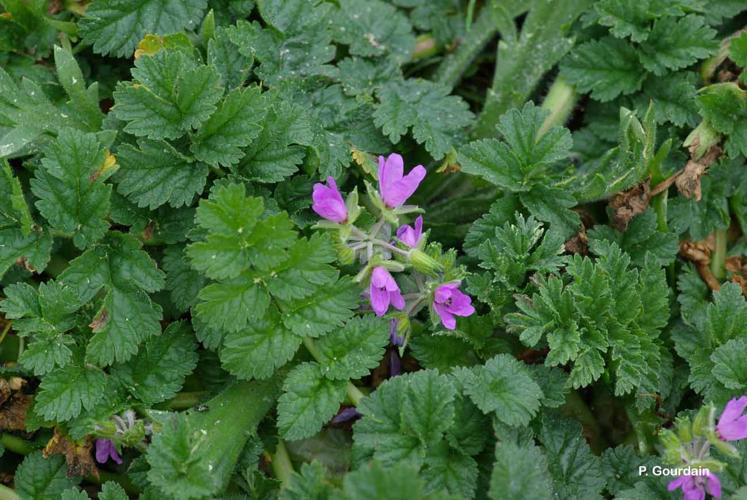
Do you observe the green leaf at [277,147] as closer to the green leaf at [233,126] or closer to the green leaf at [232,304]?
the green leaf at [233,126]

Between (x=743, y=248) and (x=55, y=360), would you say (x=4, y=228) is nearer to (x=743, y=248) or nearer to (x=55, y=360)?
(x=55, y=360)

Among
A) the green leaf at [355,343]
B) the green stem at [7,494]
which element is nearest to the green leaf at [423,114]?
the green leaf at [355,343]

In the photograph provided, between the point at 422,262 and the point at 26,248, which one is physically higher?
the point at 422,262

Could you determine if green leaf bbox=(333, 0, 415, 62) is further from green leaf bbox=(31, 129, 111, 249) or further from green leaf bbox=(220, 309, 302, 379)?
green leaf bbox=(220, 309, 302, 379)

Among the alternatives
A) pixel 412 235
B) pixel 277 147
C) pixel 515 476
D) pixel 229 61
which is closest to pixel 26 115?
pixel 229 61

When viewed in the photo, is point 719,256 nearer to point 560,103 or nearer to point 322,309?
point 560,103

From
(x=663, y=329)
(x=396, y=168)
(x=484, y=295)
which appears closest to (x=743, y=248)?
(x=663, y=329)

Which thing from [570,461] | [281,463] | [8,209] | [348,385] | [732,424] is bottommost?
[281,463]
